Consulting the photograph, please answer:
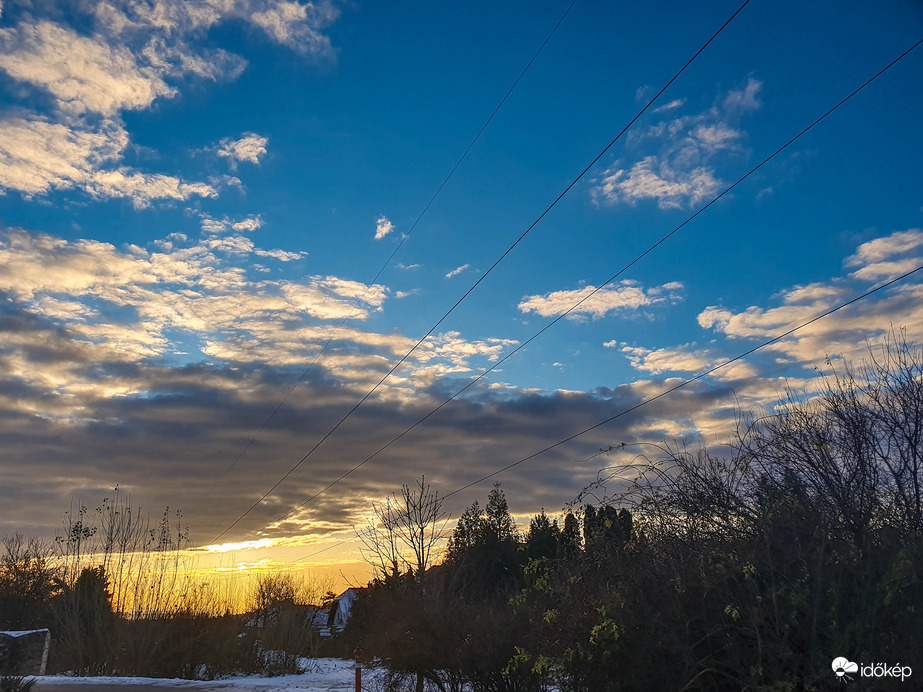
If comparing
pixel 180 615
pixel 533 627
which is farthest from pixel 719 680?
pixel 180 615

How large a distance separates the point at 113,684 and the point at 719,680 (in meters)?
25.0

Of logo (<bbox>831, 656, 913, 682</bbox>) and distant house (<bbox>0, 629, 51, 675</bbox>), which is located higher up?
distant house (<bbox>0, 629, 51, 675</bbox>)

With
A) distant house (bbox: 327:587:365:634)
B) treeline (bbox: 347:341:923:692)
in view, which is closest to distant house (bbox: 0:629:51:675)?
treeline (bbox: 347:341:923:692)

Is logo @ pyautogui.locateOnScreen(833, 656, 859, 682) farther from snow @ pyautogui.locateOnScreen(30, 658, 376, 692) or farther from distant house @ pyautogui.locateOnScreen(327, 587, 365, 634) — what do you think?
distant house @ pyautogui.locateOnScreen(327, 587, 365, 634)

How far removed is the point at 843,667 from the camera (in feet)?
25.1

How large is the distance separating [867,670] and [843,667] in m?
0.34

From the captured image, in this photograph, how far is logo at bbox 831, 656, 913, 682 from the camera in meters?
6.97

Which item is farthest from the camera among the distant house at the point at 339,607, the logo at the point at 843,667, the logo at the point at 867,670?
the distant house at the point at 339,607


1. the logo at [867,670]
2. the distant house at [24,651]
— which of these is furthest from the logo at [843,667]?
the distant house at [24,651]

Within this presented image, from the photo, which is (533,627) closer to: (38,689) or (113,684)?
(38,689)

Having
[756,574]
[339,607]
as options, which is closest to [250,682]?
[756,574]

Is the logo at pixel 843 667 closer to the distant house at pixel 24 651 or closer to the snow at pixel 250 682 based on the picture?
the snow at pixel 250 682

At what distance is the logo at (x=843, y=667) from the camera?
7.56m

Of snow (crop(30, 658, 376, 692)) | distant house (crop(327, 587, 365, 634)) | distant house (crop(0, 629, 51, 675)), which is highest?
distant house (crop(327, 587, 365, 634))
